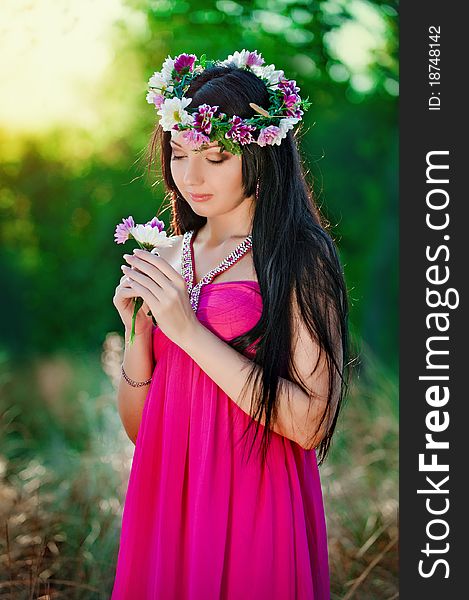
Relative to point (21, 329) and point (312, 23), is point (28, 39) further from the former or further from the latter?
point (21, 329)

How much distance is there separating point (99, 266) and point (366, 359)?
19.9ft

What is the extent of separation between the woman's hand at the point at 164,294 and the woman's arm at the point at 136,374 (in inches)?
8.7

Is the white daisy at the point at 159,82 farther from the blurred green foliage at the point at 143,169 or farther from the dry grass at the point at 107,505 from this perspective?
the blurred green foliage at the point at 143,169

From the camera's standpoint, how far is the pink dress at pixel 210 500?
2262 mm

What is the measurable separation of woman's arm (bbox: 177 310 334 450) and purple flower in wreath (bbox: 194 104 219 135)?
0.48 metres

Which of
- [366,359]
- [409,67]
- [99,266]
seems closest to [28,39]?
[409,67]

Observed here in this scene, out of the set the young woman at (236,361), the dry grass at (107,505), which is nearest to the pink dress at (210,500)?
the young woman at (236,361)

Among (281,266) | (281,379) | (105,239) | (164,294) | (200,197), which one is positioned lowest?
(281,379)

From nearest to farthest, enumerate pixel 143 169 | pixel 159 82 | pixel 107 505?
pixel 159 82 < pixel 107 505 < pixel 143 169

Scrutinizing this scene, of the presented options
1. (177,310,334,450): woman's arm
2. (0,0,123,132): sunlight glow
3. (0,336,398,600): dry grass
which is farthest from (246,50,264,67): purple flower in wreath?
(0,0,123,132): sunlight glow

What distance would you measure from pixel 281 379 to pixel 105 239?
28.3ft

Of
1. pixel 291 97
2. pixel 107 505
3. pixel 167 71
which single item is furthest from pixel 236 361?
pixel 107 505

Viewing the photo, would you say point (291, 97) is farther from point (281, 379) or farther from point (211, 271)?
point (281, 379)

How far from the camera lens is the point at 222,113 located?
91.0 inches
